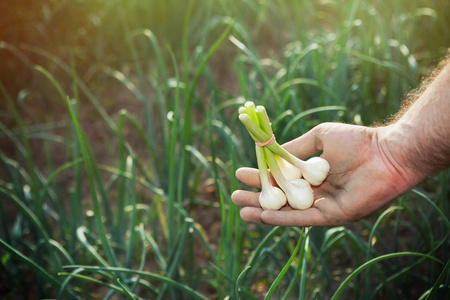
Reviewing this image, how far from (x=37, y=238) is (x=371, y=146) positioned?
1174mm

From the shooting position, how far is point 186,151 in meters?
1.71

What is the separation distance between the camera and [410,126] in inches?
47.7

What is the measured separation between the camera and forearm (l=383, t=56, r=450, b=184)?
3.71ft

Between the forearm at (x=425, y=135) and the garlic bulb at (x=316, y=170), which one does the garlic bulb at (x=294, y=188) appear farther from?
the forearm at (x=425, y=135)

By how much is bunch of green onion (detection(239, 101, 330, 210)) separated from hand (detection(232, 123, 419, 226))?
36mm

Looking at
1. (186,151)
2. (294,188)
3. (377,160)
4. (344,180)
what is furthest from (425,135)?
(186,151)

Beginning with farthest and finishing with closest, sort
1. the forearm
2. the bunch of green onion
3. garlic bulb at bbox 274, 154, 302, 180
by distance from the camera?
garlic bulb at bbox 274, 154, 302, 180, the bunch of green onion, the forearm

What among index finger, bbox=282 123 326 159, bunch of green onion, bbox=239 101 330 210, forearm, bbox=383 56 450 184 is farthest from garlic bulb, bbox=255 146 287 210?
forearm, bbox=383 56 450 184

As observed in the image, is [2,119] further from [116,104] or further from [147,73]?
[147,73]

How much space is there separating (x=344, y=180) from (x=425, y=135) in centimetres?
25

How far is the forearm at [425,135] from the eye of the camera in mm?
1131

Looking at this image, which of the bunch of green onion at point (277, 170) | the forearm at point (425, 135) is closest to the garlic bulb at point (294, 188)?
the bunch of green onion at point (277, 170)

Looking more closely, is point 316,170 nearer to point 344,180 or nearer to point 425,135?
point 344,180

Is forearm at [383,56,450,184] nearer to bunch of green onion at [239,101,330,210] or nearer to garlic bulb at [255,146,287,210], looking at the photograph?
bunch of green onion at [239,101,330,210]
